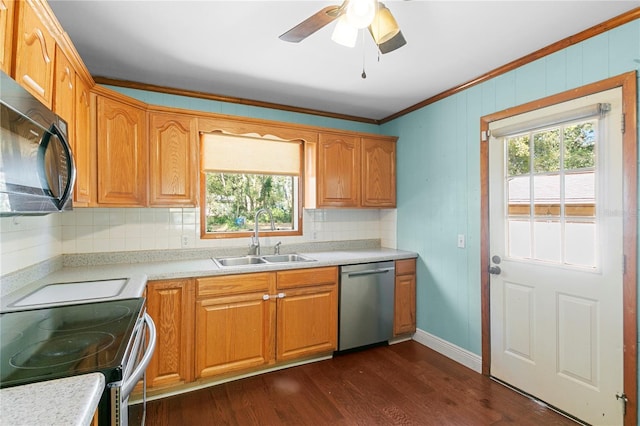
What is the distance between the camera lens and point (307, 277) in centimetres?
266

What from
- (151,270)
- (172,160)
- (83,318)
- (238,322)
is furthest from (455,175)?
(83,318)

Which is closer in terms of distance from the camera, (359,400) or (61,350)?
(61,350)

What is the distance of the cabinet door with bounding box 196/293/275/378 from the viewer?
7.55ft

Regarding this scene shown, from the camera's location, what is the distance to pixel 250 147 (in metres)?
3.00

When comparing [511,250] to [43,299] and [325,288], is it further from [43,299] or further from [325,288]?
[43,299]

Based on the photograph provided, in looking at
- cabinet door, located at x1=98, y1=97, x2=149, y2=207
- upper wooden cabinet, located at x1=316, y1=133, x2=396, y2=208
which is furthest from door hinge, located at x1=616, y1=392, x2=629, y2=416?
cabinet door, located at x1=98, y1=97, x2=149, y2=207

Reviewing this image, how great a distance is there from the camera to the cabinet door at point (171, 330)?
2.15m

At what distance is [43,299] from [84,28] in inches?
62.1

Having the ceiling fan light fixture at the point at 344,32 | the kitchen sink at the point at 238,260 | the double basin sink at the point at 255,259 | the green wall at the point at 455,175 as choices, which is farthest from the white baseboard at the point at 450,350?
the ceiling fan light fixture at the point at 344,32

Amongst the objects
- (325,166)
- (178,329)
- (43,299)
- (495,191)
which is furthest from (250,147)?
(495,191)

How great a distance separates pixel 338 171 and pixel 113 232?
6.76ft

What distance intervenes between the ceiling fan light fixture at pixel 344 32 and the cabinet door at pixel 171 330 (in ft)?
6.06

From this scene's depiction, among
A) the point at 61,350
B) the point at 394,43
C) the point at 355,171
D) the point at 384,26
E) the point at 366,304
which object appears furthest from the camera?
the point at 355,171

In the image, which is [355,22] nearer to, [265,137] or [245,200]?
[265,137]
